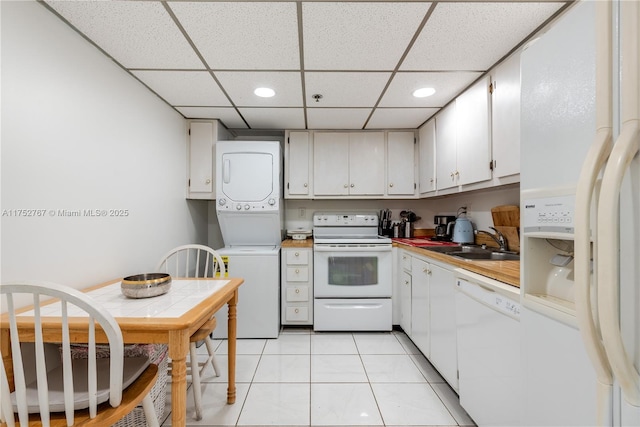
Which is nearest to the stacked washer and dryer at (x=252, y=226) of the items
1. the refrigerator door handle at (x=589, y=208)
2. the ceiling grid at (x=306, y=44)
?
the ceiling grid at (x=306, y=44)

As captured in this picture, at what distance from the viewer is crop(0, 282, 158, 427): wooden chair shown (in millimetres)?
832

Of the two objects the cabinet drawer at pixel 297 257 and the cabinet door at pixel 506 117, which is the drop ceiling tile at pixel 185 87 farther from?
the cabinet door at pixel 506 117

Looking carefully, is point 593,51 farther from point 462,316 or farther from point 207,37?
point 207,37

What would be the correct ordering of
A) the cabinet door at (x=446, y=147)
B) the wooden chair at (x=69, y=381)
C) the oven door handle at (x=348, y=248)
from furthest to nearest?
the oven door handle at (x=348, y=248) < the cabinet door at (x=446, y=147) < the wooden chair at (x=69, y=381)

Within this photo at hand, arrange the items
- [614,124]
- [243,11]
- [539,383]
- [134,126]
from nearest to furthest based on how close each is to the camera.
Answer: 1. [614,124]
2. [539,383]
3. [243,11]
4. [134,126]

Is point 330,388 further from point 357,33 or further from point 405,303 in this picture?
point 357,33

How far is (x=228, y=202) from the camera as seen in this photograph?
2703mm

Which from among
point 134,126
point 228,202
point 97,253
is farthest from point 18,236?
point 228,202

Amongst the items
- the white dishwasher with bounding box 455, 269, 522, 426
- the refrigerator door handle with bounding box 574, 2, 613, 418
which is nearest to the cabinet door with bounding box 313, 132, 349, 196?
the white dishwasher with bounding box 455, 269, 522, 426

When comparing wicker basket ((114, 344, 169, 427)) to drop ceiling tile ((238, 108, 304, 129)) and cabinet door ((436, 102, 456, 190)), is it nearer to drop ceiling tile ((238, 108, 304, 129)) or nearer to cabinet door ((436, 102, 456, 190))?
drop ceiling tile ((238, 108, 304, 129))

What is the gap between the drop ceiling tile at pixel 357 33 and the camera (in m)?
1.29

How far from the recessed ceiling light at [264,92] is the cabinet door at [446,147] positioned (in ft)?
4.91

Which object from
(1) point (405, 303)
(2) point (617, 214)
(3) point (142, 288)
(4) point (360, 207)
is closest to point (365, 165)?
(4) point (360, 207)

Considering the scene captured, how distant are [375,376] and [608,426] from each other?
4.92ft
